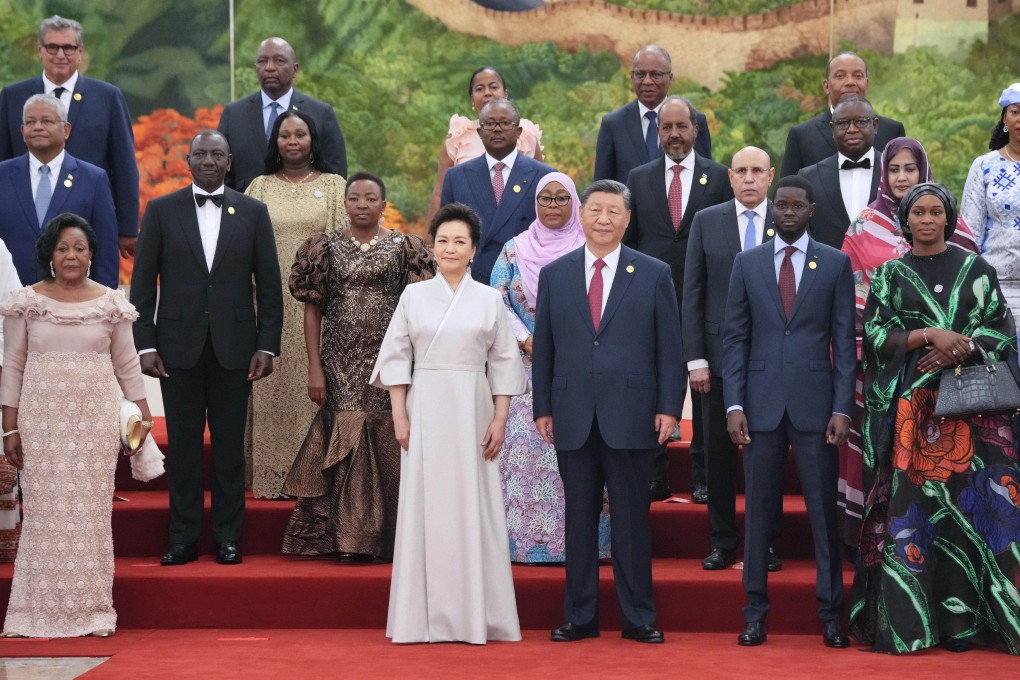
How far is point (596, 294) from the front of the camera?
6.09 metres

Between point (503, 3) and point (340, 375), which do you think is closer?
point (340, 375)

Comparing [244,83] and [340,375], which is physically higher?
[244,83]

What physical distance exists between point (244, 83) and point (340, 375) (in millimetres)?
3606

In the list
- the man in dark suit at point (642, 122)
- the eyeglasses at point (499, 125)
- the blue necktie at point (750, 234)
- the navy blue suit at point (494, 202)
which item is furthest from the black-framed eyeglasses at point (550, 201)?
the man in dark suit at point (642, 122)

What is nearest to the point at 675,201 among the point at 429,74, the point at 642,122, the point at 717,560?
the point at 642,122

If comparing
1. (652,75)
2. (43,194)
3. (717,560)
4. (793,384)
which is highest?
(652,75)

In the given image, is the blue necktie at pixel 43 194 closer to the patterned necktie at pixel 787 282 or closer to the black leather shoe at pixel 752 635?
the patterned necktie at pixel 787 282

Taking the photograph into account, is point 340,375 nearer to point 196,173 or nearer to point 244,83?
→ point 196,173

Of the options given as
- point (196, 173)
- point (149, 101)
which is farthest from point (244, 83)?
point (196, 173)

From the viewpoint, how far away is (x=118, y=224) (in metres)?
7.64

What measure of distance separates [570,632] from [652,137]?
Answer: 9.30ft

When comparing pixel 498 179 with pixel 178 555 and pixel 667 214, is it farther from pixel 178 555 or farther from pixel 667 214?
pixel 178 555

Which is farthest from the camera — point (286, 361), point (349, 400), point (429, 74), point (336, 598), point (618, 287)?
point (429, 74)

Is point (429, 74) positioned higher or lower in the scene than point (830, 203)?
higher
